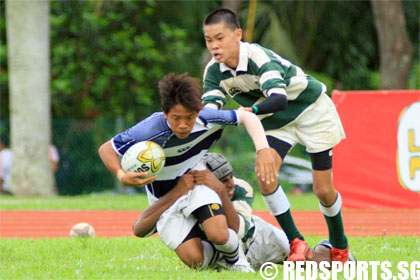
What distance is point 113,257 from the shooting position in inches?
289

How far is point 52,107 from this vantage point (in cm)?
2230

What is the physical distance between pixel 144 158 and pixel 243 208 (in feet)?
4.28

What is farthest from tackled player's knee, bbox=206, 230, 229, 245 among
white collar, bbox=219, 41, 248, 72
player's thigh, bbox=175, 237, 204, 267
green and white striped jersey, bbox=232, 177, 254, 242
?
white collar, bbox=219, 41, 248, 72

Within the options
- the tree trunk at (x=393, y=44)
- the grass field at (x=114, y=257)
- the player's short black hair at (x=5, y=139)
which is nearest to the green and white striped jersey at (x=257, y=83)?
the grass field at (x=114, y=257)

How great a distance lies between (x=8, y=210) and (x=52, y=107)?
858 centimetres

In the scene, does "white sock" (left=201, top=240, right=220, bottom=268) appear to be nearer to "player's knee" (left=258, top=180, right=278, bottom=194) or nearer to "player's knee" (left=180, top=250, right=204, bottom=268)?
"player's knee" (left=180, top=250, right=204, bottom=268)

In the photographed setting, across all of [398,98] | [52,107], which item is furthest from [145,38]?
[398,98]

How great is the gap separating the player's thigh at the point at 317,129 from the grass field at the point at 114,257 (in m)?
1.01

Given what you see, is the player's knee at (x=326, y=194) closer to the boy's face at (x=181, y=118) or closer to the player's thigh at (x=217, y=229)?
the player's thigh at (x=217, y=229)

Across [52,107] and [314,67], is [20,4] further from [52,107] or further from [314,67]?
[314,67]

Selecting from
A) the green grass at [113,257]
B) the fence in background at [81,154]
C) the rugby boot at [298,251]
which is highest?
the rugby boot at [298,251]

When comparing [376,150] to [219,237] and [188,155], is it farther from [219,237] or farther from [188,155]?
[219,237]

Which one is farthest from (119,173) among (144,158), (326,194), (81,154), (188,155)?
(81,154)

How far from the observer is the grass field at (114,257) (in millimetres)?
6070
